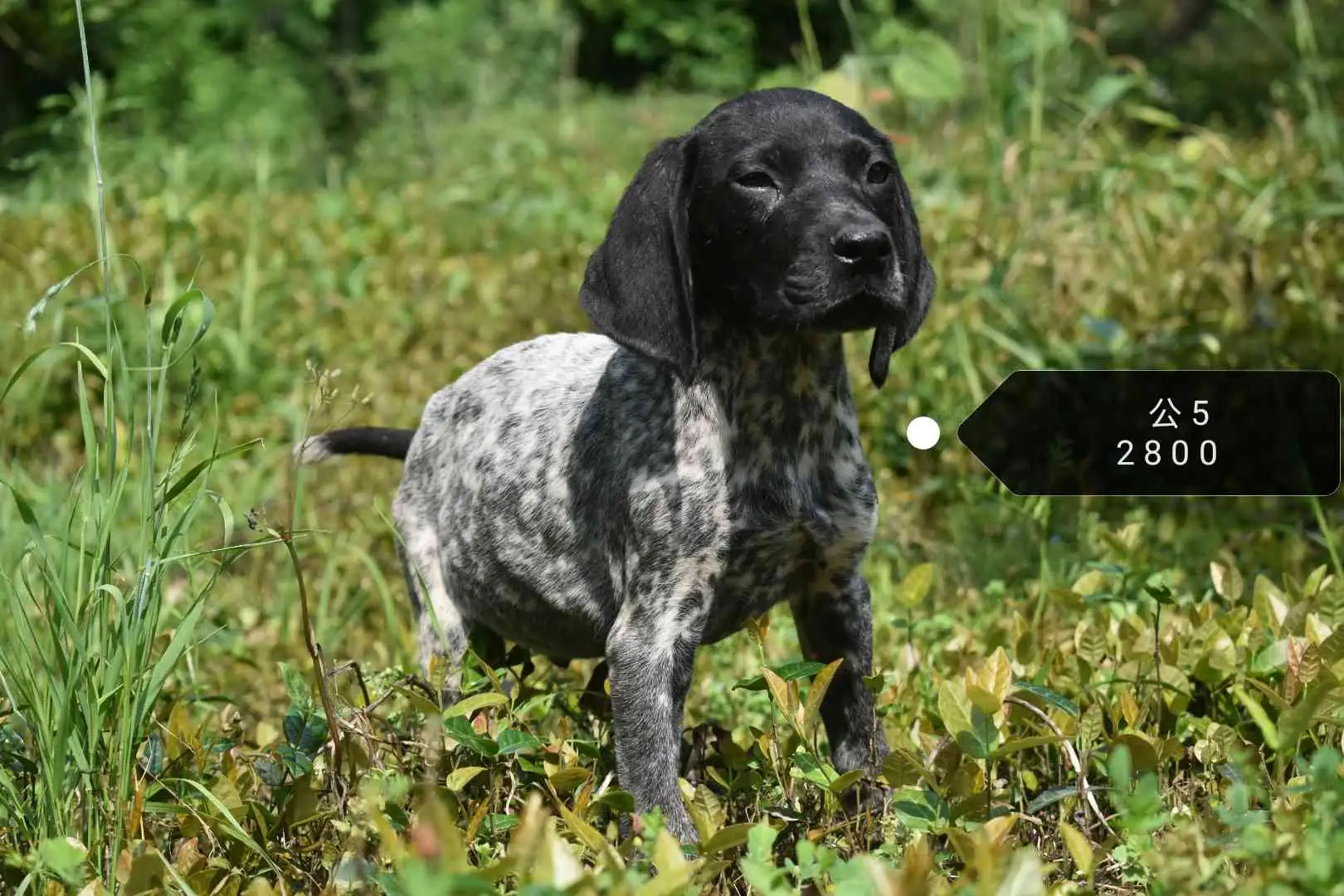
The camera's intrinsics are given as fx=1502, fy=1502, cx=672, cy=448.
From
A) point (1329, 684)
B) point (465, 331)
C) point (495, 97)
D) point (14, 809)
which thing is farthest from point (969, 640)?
point (495, 97)

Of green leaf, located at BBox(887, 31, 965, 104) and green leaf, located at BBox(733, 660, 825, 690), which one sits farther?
green leaf, located at BBox(887, 31, 965, 104)

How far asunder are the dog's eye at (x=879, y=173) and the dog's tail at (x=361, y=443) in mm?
1557

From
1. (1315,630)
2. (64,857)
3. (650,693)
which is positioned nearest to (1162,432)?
(1315,630)

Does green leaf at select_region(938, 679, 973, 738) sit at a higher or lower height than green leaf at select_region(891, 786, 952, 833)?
higher

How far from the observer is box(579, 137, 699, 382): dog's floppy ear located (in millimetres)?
2984

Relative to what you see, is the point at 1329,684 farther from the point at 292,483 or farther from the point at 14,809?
the point at 14,809

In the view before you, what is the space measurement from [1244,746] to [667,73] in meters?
15.1

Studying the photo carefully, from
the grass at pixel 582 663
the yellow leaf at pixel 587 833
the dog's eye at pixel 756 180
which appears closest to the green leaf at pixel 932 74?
the grass at pixel 582 663

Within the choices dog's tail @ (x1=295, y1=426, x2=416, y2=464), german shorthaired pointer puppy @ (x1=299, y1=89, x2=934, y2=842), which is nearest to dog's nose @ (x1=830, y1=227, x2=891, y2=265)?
german shorthaired pointer puppy @ (x1=299, y1=89, x2=934, y2=842)

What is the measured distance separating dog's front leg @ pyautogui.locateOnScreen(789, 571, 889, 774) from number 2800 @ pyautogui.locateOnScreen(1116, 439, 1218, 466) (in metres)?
2.37

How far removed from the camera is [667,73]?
17.4m

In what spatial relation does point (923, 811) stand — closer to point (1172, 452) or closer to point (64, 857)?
point (64, 857)

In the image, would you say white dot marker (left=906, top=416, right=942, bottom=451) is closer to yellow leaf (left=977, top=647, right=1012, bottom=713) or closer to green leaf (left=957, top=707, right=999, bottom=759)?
yellow leaf (left=977, top=647, right=1012, bottom=713)

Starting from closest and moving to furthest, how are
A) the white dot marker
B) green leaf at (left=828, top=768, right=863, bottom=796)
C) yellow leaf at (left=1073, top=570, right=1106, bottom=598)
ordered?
green leaf at (left=828, top=768, right=863, bottom=796) < yellow leaf at (left=1073, top=570, right=1106, bottom=598) < the white dot marker
